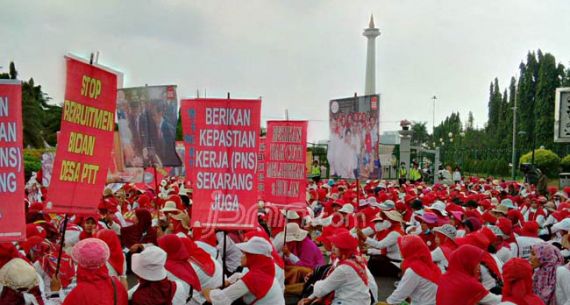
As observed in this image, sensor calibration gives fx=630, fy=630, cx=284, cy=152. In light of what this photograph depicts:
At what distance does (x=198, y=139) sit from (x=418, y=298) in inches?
107

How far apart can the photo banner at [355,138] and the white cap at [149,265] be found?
4.94 metres

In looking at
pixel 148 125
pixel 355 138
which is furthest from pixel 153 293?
pixel 355 138

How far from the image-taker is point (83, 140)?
5.46m

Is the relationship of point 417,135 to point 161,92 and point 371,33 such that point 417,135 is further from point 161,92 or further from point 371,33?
point 161,92

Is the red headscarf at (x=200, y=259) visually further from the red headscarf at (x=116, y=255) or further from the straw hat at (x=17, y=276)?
the straw hat at (x=17, y=276)

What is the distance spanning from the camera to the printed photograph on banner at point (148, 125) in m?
8.88

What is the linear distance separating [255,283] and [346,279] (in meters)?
0.91

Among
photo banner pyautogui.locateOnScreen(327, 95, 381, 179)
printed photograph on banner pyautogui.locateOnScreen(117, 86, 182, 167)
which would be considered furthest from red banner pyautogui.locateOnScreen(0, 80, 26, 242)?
photo banner pyautogui.locateOnScreen(327, 95, 381, 179)

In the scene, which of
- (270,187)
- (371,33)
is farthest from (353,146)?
(371,33)

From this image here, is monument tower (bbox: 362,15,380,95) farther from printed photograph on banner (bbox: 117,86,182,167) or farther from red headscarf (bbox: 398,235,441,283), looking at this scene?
red headscarf (bbox: 398,235,441,283)

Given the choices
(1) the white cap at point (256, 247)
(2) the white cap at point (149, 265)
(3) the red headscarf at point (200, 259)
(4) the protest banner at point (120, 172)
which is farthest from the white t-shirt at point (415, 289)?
(4) the protest banner at point (120, 172)

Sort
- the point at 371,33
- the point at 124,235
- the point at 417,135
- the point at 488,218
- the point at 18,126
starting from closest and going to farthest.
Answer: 1. the point at 18,126
2. the point at 124,235
3. the point at 488,218
4. the point at 371,33
5. the point at 417,135

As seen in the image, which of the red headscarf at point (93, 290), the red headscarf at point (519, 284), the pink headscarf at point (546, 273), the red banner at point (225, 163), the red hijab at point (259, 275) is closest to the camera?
the red headscarf at point (93, 290)

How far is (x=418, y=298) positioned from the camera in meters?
6.30
